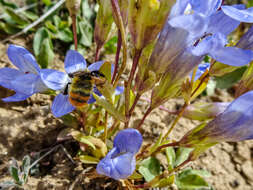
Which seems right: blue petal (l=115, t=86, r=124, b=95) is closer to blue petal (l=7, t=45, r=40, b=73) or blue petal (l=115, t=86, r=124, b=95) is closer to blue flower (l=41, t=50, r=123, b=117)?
blue flower (l=41, t=50, r=123, b=117)

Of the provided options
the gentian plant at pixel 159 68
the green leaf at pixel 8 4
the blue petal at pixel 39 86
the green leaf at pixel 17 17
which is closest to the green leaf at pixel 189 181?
the gentian plant at pixel 159 68

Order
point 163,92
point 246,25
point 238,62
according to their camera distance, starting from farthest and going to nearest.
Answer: point 246,25 → point 163,92 → point 238,62

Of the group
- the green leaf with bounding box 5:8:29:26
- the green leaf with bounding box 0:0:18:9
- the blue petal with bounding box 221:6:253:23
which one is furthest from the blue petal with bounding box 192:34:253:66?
the green leaf with bounding box 0:0:18:9

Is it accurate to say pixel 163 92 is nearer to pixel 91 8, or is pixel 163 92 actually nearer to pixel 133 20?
pixel 133 20

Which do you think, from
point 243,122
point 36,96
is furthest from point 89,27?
point 243,122

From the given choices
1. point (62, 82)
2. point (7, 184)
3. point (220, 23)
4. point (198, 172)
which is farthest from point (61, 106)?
point (198, 172)

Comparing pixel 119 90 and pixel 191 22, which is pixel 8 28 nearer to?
pixel 119 90
